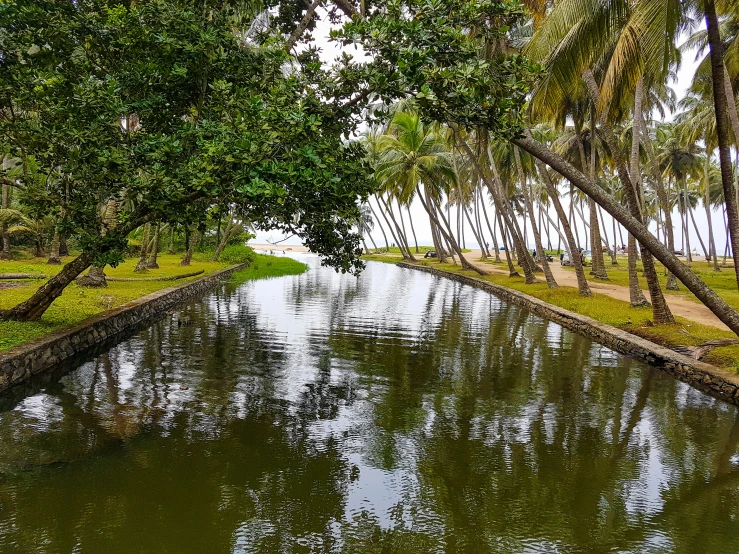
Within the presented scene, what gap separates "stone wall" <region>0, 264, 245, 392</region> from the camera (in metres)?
8.34

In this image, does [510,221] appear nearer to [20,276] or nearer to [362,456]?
[20,276]

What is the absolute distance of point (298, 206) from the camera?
9.31 m

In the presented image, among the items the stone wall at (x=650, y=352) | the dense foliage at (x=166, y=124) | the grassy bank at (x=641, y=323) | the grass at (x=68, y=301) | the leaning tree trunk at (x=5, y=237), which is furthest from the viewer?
the leaning tree trunk at (x=5, y=237)

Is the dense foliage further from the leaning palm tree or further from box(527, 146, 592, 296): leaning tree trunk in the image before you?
the leaning palm tree

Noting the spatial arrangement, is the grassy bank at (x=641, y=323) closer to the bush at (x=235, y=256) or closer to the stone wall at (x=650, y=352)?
the stone wall at (x=650, y=352)

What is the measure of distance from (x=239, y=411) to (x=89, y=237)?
14.1 feet

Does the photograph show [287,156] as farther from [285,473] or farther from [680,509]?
[680,509]

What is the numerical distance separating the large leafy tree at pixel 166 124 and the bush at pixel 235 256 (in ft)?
92.7

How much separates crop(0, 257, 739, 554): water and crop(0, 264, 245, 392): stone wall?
1.71 feet

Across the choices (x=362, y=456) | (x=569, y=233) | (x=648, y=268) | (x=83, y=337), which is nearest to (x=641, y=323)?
(x=648, y=268)

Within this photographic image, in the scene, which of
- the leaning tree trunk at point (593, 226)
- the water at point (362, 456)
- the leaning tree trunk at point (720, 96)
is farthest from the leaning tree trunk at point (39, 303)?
the leaning tree trunk at point (593, 226)

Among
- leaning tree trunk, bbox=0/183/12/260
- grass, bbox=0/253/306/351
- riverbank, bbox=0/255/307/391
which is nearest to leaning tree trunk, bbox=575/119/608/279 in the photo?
grass, bbox=0/253/306/351

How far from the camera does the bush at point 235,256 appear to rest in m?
40.0

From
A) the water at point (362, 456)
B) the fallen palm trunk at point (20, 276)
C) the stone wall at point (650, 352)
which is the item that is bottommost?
the water at point (362, 456)
